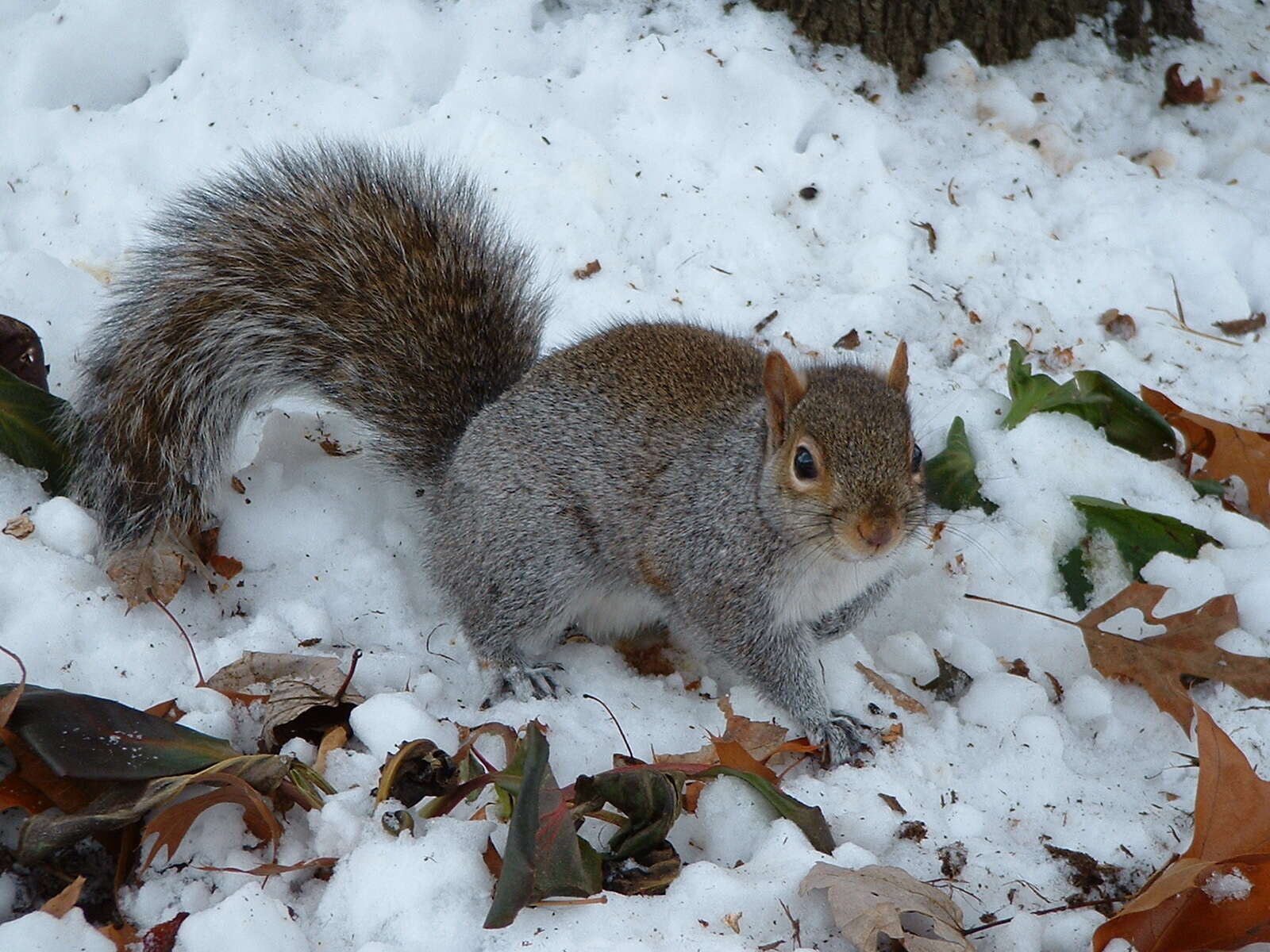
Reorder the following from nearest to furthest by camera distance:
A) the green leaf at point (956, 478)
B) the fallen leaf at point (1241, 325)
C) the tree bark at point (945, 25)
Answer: the green leaf at point (956, 478) → the fallen leaf at point (1241, 325) → the tree bark at point (945, 25)

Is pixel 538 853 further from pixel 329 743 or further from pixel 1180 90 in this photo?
pixel 1180 90

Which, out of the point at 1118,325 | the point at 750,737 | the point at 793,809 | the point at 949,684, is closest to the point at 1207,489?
the point at 1118,325

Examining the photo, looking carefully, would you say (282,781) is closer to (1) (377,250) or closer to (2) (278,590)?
(2) (278,590)

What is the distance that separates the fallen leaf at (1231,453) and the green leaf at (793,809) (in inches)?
48.4

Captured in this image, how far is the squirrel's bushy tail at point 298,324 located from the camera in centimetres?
201

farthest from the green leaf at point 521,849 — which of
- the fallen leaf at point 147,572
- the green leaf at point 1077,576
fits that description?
the green leaf at point 1077,576

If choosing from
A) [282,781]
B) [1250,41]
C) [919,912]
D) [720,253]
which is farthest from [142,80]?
[1250,41]

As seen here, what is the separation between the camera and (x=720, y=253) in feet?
8.71

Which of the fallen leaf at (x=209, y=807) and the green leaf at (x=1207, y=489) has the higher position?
the green leaf at (x=1207, y=489)

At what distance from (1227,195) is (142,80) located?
267cm

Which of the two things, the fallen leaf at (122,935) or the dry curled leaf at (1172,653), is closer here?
the fallen leaf at (122,935)

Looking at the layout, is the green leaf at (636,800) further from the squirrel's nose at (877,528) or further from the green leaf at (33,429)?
the green leaf at (33,429)

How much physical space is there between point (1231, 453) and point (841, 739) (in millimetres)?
1047

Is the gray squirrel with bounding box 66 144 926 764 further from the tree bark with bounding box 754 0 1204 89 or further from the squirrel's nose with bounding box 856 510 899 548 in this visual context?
the tree bark with bounding box 754 0 1204 89
